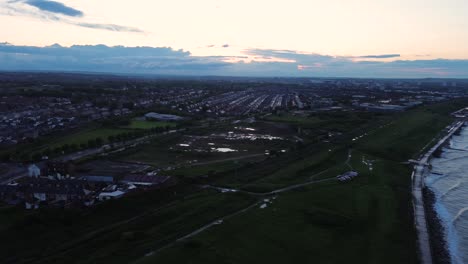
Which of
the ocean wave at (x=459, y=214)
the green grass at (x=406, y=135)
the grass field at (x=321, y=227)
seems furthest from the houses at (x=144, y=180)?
the green grass at (x=406, y=135)

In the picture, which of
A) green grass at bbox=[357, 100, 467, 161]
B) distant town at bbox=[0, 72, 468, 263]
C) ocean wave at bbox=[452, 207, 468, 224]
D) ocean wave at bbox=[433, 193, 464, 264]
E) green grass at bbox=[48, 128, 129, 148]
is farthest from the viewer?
green grass at bbox=[48, 128, 129, 148]

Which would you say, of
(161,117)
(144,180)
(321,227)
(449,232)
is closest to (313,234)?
(321,227)

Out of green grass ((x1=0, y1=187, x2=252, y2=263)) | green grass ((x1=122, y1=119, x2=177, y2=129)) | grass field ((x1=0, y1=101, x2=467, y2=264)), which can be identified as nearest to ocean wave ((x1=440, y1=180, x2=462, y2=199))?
grass field ((x1=0, y1=101, x2=467, y2=264))

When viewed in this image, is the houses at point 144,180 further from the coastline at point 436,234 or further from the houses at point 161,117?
the houses at point 161,117

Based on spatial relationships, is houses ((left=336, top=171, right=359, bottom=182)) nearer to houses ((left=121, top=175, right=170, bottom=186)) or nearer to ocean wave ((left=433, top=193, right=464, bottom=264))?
ocean wave ((left=433, top=193, right=464, bottom=264))

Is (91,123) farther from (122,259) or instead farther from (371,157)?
(122,259)

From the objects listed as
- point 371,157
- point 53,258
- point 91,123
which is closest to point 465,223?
point 371,157
